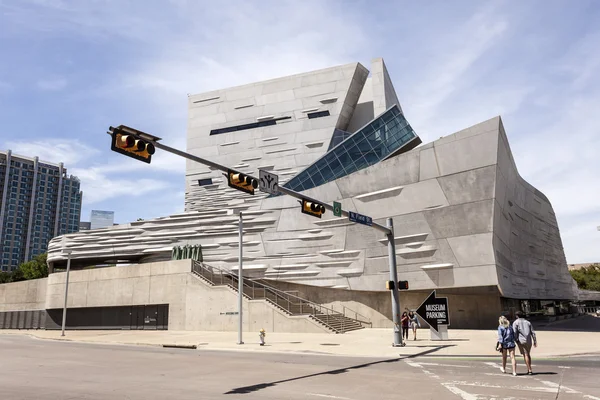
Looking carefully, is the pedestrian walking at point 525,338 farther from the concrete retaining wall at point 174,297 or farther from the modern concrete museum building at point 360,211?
the concrete retaining wall at point 174,297

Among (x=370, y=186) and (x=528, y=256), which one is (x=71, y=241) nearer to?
(x=370, y=186)

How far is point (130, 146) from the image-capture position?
9.75 meters

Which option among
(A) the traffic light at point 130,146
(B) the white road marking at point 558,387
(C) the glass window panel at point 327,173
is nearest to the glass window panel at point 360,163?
(C) the glass window panel at point 327,173

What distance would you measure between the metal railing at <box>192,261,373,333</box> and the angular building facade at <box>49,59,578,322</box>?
226 centimetres

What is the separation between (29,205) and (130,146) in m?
172

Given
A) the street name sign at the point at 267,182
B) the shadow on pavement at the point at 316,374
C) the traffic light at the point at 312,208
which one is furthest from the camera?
the traffic light at the point at 312,208

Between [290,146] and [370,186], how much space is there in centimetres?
2238

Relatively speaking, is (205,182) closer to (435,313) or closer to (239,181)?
(435,313)

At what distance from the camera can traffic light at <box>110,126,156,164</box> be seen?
945 centimetres

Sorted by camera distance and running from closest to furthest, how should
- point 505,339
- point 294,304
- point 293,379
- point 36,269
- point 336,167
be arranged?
point 293,379
point 505,339
point 294,304
point 336,167
point 36,269

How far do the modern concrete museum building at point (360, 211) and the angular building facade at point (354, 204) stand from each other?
0.33 feet

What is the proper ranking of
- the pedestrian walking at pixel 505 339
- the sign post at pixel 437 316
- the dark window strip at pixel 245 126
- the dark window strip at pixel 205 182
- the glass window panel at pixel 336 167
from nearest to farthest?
1. the pedestrian walking at pixel 505 339
2. the sign post at pixel 437 316
3. the glass window panel at pixel 336 167
4. the dark window strip at pixel 245 126
5. the dark window strip at pixel 205 182

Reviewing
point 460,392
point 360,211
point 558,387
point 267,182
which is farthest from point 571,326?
point 267,182

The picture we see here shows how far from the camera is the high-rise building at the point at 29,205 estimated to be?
148375 millimetres
